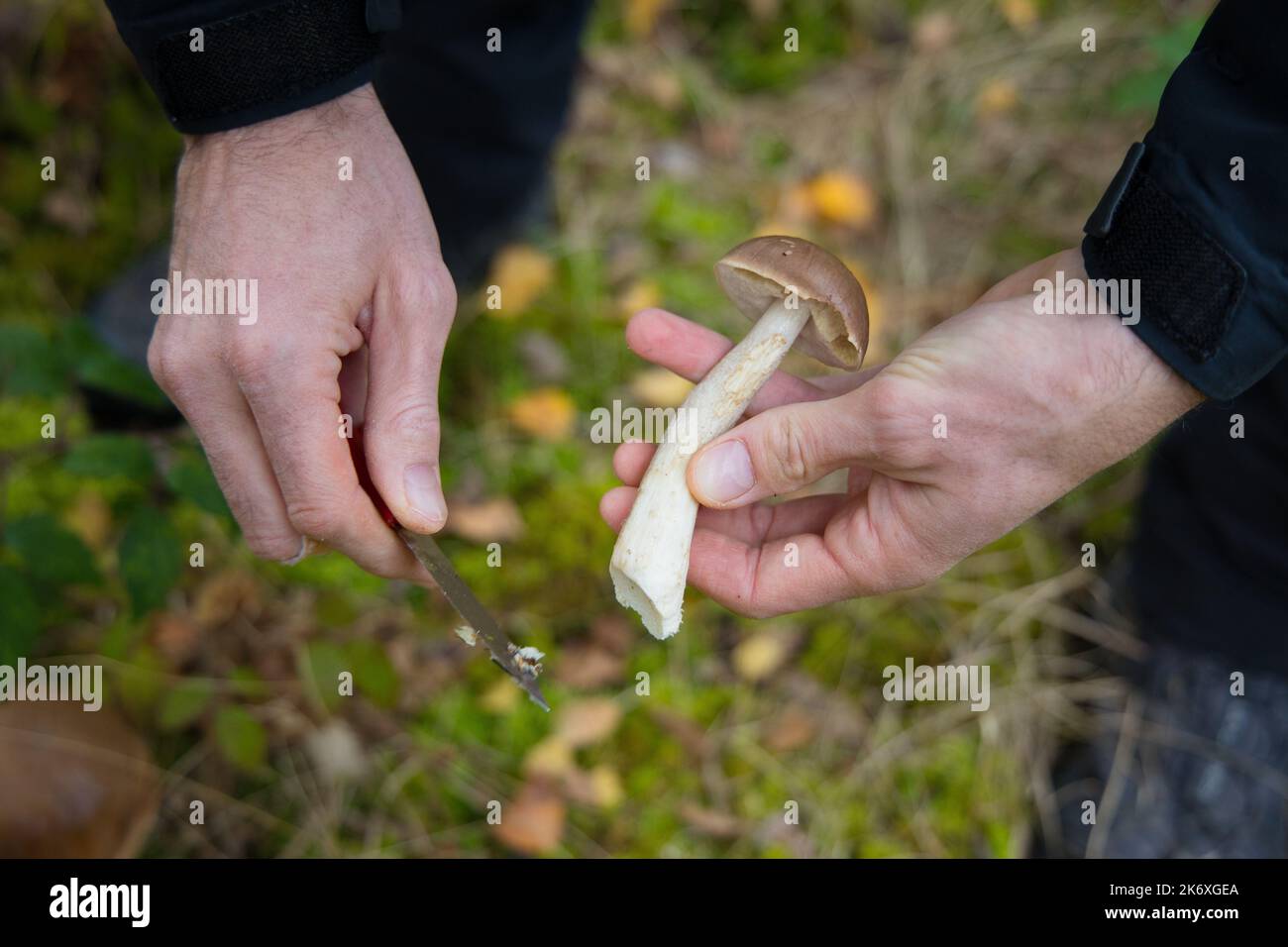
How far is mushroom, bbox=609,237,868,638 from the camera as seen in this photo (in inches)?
82.4

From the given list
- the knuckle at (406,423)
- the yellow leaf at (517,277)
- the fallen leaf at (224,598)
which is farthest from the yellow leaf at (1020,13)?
the fallen leaf at (224,598)

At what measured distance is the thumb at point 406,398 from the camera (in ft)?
6.02

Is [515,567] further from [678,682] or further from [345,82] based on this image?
[345,82]

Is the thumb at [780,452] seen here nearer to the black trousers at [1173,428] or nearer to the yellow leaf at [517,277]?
the black trousers at [1173,428]

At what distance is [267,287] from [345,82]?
1.53ft

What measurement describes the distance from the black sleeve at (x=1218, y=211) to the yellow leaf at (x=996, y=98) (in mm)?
2877

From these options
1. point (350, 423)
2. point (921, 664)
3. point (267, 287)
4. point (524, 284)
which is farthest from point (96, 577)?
point (921, 664)

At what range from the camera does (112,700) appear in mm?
2668

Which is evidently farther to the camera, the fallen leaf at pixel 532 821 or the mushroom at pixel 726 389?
the fallen leaf at pixel 532 821

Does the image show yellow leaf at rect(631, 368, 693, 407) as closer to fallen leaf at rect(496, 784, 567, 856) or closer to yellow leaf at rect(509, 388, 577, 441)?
yellow leaf at rect(509, 388, 577, 441)

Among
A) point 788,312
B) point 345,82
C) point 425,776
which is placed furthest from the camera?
point 425,776

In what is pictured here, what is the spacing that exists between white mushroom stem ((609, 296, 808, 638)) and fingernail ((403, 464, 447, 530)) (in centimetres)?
43

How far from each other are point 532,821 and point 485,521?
1.01 meters

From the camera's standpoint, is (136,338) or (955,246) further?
(955,246)
